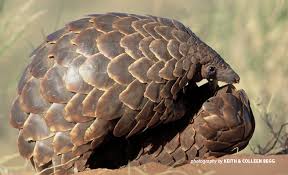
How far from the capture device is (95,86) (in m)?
3.51

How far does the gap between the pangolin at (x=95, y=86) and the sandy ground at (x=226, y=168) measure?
223 mm

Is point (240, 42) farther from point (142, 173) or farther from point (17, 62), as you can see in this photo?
point (142, 173)

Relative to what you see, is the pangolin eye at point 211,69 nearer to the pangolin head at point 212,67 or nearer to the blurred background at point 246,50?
the pangolin head at point 212,67

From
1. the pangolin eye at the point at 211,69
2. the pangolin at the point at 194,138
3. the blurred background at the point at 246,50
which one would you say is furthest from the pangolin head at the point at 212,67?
the blurred background at the point at 246,50

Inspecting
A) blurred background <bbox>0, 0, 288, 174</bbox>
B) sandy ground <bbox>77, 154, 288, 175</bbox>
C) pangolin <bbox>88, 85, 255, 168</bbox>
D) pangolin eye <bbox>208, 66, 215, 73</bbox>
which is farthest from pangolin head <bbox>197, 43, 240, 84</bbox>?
blurred background <bbox>0, 0, 288, 174</bbox>

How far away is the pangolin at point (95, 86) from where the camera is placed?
139 inches

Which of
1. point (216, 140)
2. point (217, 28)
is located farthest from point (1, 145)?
point (216, 140)

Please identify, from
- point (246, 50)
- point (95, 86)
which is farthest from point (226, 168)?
point (246, 50)

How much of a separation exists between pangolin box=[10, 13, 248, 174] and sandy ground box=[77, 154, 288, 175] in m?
0.22

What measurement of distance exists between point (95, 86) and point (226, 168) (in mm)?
852

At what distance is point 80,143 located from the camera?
140 inches

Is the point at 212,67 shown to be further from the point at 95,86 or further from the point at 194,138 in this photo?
the point at 95,86

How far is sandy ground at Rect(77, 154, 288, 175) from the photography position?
3.46 m

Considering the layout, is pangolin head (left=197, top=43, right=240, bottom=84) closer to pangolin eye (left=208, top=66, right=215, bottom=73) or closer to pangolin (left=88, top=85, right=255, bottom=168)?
pangolin eye (left=208, top=66, right=215, bottom=73)
